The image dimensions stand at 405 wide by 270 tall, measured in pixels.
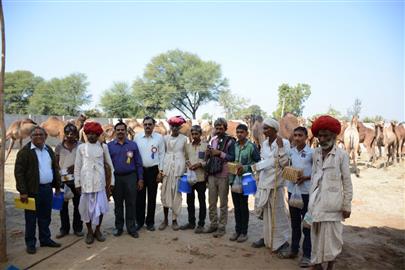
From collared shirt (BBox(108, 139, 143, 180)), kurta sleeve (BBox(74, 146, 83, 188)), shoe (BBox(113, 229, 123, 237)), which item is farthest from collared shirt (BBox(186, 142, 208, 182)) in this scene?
kurta sleeve (BBox(74, 146, 83, 188))

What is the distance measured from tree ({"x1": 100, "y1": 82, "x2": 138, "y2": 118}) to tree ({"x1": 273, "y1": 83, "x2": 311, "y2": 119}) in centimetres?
2080

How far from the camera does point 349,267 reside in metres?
4.75

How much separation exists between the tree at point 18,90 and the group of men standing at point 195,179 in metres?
49.9

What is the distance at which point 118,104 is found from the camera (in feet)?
164

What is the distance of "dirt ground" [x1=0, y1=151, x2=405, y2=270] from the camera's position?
473 centimetres

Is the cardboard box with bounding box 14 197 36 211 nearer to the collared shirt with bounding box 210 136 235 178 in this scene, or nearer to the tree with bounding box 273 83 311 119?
the collared shirt with bounding box 210 136 235 178

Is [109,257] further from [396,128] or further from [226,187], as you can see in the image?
[396,128]

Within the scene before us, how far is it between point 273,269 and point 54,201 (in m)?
3.52

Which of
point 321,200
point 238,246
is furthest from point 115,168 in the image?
point 321,200

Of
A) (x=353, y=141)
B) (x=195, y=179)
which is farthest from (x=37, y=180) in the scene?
(x=353, y=141)

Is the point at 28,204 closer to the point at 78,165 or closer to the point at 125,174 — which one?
the point at 78,165

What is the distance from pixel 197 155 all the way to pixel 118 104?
150 ft

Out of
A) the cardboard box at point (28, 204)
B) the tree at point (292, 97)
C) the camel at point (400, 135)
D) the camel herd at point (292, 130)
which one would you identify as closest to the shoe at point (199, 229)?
the cardboard box at point (28, 204)

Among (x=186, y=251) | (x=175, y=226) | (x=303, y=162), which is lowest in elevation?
(x=186, y=251)
